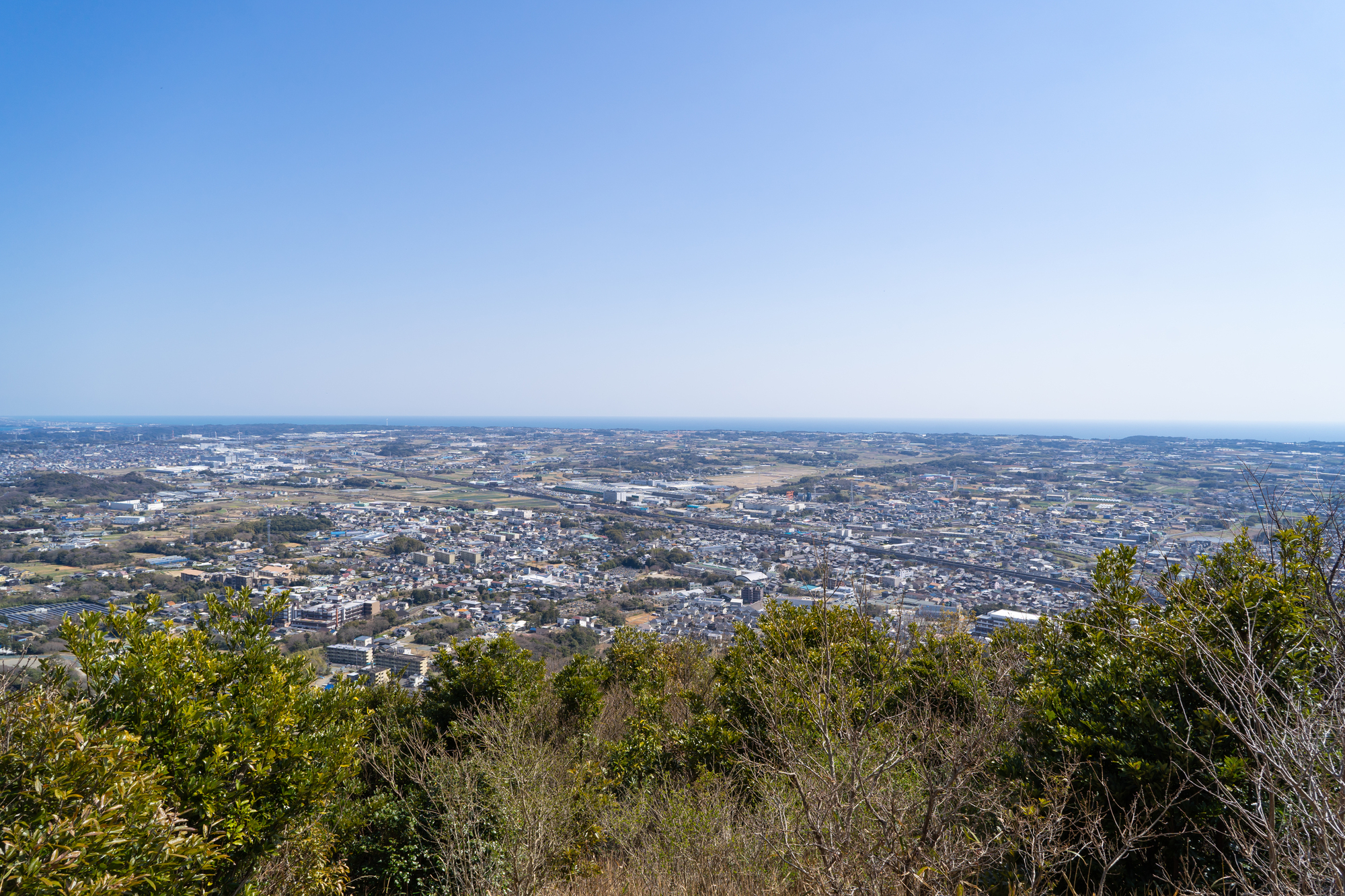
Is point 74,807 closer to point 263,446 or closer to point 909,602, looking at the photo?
point 909,602

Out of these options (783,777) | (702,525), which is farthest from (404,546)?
(783,777)

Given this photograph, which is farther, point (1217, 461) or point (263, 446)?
point (263, 446)

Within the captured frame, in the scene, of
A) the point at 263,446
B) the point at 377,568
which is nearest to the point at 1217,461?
the point at 377,568

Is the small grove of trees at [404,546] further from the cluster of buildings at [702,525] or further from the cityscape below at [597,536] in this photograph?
the cityscape below at [597,536]

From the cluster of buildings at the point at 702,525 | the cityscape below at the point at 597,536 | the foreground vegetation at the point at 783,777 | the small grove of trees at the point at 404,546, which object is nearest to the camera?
the foreground vegetation at the point at 783,777

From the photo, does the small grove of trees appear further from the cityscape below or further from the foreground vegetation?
the foreground vegetation

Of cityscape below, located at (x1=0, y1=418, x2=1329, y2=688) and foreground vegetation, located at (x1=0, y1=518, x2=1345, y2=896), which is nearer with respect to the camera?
foreground vegetation, located at (x1=0, y1=518, x2=1345, y2=896)

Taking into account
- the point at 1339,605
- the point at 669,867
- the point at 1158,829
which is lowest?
the point at 669,867

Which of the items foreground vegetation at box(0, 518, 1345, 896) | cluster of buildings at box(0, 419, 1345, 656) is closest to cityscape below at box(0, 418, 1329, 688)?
cluster of buildings at box(0, 419, 1345, 656)

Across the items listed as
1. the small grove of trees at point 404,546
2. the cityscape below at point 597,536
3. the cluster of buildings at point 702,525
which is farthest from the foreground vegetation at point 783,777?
the small grove of trees at point 404,546
